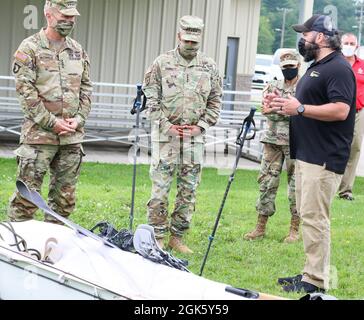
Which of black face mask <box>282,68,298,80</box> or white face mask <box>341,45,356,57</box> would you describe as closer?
black face mask <box>282,68,298,80</box>

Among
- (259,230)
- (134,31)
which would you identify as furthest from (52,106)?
(134,31)

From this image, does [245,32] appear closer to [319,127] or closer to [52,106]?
[52,106]

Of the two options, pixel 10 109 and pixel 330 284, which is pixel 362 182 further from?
pixel 330 284

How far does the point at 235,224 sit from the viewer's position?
1047 cm

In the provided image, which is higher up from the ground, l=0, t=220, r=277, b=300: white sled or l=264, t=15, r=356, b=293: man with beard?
l=264, t=15, r=356, b=293: man with beard

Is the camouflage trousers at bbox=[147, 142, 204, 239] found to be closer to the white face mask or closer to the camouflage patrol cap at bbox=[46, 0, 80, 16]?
the camouflage patrol cap at bbox=[46, 0, 80, 16]

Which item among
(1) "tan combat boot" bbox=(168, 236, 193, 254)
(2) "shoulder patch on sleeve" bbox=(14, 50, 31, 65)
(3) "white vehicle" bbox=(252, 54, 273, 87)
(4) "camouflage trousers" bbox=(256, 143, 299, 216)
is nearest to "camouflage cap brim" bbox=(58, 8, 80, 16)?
(2) "shoulder patch on sleeve" bbox=(14, 50, 31, 65)

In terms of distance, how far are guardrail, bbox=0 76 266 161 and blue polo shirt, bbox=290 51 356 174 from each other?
7.88 m

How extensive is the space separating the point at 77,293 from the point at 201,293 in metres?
0.71

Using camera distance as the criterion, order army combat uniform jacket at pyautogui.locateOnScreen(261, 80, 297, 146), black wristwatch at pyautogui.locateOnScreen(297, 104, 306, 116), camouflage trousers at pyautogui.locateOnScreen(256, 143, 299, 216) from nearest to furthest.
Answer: black wristwatch at pyautogui.locateOnScreen(297, 104, 306, 116) < army combat uniform jacket at pyautogui.locateOnScreen(261, 80, 297, 146) < camouflage trousers at pyautogui.locateOnScreen(256, 143, 299, 216)

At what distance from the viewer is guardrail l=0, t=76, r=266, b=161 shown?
15391 mm

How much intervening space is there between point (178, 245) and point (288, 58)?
87.4 inches

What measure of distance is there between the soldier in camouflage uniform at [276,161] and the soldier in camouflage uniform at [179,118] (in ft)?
3.40

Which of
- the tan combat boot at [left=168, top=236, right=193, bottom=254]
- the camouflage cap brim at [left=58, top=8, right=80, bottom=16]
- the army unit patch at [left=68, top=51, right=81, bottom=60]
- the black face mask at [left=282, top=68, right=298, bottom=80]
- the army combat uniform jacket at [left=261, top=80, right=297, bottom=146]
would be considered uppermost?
the camouflage cap brim at [left=58, top=8, right=80, bottom=16]
